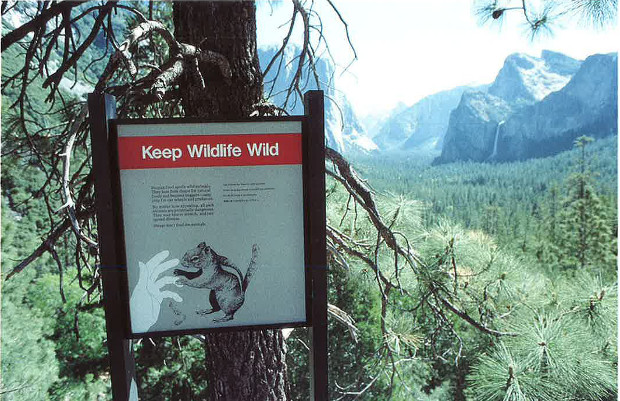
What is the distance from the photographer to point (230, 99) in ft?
5.08

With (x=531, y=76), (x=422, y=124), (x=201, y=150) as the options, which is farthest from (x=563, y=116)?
(x=201, y=150)

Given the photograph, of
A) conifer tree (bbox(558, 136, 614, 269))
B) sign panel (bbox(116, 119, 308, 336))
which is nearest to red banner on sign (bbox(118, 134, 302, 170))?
sign panel (bbox(116, 119, 308, 336))

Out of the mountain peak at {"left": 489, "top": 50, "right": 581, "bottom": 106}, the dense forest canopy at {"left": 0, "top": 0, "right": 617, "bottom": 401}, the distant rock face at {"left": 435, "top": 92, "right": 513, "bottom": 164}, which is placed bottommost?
the dense forest canopy at {"left": 0, "top": 0, "right": 617, "bottom": 401}

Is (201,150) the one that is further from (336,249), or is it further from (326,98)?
(326,98)

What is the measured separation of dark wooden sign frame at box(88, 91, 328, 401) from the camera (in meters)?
0.99

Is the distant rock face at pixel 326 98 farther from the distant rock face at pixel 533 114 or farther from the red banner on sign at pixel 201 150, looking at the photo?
the distant rock face at pixel 533 114

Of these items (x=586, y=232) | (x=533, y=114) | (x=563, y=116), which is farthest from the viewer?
(x=533, y=114)

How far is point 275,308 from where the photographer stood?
42.2 inches

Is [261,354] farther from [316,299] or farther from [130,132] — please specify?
[130,132]

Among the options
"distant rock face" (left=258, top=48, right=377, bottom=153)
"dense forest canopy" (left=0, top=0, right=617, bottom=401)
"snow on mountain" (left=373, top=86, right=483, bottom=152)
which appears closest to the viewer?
"dense forest canopy" (left=0, top=0, right=617, bottom=401)

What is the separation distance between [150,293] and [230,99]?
785mm

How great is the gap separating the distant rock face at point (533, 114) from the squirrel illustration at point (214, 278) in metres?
49.7

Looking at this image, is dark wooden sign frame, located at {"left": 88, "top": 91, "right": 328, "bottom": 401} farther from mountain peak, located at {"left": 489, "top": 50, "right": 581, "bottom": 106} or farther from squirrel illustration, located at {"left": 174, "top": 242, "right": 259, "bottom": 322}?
mountain peak, located at {"left": 489, "top": 50, "right": 581, "bottom": 106}

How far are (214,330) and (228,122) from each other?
497 millimetres
